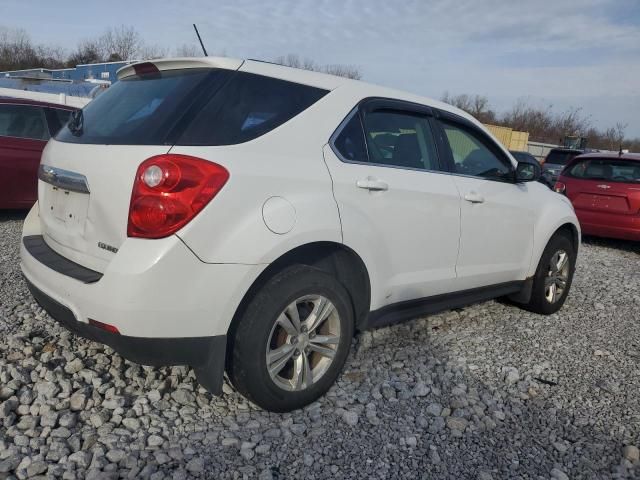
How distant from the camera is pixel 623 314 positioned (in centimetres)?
521

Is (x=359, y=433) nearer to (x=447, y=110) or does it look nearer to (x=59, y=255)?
(x=59, y=255)

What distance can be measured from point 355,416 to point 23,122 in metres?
6.28

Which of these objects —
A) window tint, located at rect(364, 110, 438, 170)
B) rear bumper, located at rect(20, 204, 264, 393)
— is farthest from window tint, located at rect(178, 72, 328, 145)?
rear bumper, located at rect(20, 204, 264, 393)

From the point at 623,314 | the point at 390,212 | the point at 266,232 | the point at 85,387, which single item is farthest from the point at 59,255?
the point at 623,314

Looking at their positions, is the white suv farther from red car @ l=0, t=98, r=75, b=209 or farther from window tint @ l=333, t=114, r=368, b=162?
red car @ l=0, t=98, r=75, b=209

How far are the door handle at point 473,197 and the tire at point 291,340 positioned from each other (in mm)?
1251

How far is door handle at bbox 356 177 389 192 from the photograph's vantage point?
2.97m

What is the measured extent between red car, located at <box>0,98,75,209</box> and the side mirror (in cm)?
579

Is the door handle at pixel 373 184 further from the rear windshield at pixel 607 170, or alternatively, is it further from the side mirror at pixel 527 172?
the rear windshield at pixel 607 170

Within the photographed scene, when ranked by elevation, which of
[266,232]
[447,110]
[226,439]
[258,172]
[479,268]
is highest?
[447,110]

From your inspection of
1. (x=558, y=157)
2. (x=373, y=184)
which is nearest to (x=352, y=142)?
(x=373, y=184)

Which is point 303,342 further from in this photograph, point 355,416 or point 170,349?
point 170,349

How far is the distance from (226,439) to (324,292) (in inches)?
33.5

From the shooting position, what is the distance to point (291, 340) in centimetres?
280
